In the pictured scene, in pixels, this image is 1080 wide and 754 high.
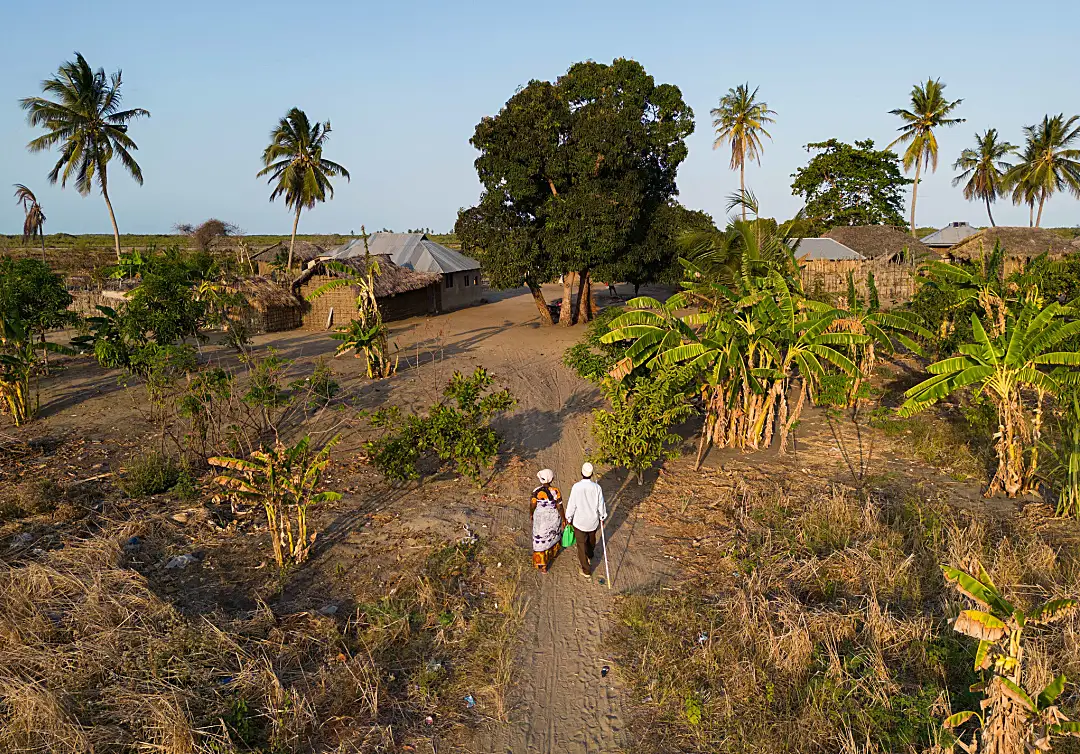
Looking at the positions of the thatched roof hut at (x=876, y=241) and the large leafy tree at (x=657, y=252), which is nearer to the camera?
the large leafy tree at (x=657, y=252)

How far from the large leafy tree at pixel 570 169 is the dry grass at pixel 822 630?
41.6 ft

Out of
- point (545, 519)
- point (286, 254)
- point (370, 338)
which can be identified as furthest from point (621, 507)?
point (286, 254)

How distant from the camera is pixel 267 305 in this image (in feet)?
70.8

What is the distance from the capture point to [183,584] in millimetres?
6598

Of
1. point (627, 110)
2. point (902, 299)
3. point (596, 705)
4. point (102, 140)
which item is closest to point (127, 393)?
point (596, 705)

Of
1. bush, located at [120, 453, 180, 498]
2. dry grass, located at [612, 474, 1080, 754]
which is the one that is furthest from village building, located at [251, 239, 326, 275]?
dry grass, located at [612, 474, 1080, 754]

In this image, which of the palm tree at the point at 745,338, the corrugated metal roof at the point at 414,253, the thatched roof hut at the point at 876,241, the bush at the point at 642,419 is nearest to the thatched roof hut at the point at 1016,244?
the thatched roof hut at the point at 876,241

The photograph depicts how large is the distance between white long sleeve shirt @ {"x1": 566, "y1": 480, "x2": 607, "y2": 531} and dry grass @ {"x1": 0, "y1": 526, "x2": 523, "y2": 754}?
1013 mm

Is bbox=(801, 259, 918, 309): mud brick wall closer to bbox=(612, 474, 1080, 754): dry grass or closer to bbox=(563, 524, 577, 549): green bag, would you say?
bbox=(612, 474, 1080, 754): dry grass

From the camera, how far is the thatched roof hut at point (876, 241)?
30.8 meters

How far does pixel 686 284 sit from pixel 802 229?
2.64m

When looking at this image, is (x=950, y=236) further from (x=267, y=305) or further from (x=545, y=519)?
(x=545, y=519)

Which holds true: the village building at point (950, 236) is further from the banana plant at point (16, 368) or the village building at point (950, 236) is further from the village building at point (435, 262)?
the banana plant at point (16, 368)

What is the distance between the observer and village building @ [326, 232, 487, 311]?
2753 centimetres
